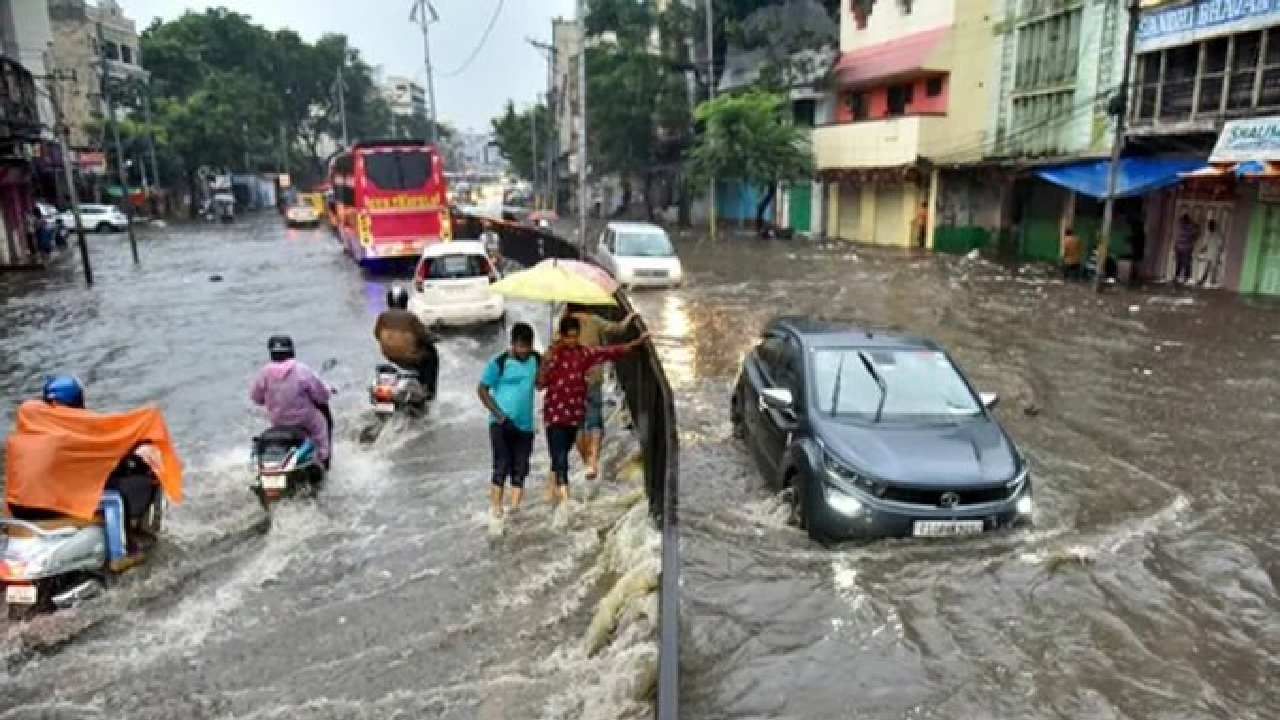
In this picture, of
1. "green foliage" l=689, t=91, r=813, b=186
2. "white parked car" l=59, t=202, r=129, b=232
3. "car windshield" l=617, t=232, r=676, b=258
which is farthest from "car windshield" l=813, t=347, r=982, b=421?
"white parked car" l=59, t=202, r=129, b=232

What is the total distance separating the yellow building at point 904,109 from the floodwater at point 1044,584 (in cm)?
2082

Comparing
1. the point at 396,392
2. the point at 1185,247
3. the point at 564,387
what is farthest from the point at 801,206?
the point at 564,387

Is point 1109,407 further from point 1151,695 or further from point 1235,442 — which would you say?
point 1151,695

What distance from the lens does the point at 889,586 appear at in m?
6.58

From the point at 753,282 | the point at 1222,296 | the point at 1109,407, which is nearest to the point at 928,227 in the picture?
the point at 753,282

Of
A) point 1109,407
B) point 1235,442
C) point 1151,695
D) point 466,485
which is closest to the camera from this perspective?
point 1151,695

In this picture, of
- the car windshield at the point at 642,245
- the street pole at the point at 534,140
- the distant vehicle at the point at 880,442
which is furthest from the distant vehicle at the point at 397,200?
the street pole at the point at 534,140

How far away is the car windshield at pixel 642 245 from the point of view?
23031 mm

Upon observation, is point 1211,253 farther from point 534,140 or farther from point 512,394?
point 534,140

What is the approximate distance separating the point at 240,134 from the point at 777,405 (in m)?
66.7

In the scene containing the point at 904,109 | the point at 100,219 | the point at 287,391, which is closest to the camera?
the point at 287,391

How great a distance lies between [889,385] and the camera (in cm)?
788

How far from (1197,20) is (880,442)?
753 inches

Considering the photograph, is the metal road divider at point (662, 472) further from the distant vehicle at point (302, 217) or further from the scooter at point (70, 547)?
the distant vehicle at point (302, 217)
